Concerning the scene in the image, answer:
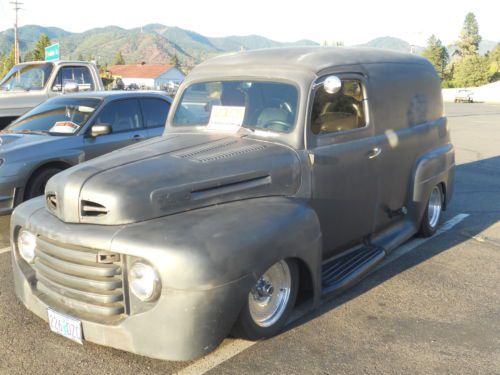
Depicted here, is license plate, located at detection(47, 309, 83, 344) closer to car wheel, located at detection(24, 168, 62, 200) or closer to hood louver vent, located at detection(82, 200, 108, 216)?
hood louver vent, located at detection(82, 200, 108, 216)

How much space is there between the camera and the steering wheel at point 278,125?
4180mm

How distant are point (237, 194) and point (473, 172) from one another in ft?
26.4

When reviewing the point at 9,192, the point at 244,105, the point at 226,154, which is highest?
the point at 244,105

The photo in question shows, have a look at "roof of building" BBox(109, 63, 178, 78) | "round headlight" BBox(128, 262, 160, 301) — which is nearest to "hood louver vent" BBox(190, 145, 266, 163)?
"round headlight" BBox(128, 262, 160, 301)

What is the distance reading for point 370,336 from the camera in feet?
12.4

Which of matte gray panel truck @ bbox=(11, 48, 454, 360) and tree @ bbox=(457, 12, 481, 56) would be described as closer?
matte gray panel truck @ bbox=(11, 48, 454, 360)

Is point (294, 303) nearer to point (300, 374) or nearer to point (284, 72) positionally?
point (300, 374)

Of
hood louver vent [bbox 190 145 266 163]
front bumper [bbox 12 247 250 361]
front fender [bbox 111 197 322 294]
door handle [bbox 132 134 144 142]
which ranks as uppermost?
hood louver vent [bbox 190 145 266 163]

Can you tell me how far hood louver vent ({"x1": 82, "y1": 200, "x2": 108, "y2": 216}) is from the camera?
10.9 ft

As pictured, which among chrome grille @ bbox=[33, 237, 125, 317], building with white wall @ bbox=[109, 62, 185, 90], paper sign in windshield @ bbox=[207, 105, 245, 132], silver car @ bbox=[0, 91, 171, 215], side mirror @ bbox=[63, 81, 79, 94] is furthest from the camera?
building with white wall @ bbox=[109, 62, 185, 90]

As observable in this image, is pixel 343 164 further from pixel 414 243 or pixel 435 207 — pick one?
pixel 435 207

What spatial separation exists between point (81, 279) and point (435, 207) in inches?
174

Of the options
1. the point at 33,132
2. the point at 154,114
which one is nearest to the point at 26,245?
the point at 33,132

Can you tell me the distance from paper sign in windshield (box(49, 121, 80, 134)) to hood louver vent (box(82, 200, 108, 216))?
3.84 m
